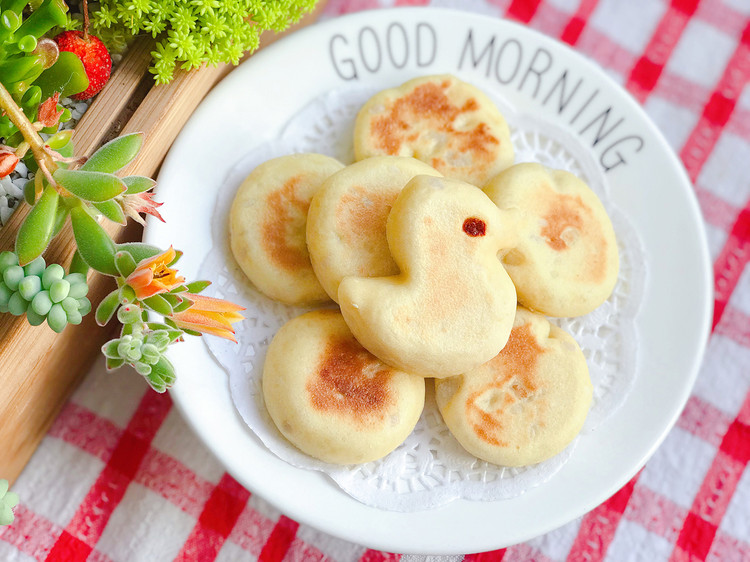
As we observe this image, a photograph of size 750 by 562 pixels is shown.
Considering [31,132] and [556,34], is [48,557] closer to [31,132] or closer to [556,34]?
[31,132]

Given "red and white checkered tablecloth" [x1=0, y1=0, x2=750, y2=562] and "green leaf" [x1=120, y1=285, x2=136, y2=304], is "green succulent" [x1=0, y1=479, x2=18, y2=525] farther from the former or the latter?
"red and white checkered tablecloth" [x1=0, y1=0, x2=750, y2=562]

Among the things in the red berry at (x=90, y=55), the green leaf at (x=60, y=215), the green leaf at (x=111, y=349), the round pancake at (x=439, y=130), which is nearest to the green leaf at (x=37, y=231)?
the green leaf at (x=60, y=215)

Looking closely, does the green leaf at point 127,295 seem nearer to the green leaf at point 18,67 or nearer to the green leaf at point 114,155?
the green leaf at point 114,155

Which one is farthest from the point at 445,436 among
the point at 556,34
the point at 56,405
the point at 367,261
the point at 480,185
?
the point at 556,34

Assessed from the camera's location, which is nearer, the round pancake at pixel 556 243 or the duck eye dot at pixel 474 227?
the duck eye dot at pixel 474 227

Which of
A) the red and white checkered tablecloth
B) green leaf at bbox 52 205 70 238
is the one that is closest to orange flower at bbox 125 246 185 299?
green leaf at bbox 52 205 70 238

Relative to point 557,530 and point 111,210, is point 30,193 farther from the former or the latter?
point 557,530
